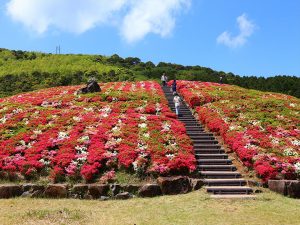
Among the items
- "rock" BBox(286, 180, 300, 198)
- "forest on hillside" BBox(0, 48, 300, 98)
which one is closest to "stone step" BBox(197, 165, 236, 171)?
"rock" BBox(286, 180, 300, 198)

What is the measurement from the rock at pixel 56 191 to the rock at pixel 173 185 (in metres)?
4.88

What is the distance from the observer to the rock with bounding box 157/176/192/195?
A: 21.1 m

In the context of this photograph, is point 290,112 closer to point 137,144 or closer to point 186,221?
point 137,144

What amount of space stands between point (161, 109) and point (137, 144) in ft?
36.6

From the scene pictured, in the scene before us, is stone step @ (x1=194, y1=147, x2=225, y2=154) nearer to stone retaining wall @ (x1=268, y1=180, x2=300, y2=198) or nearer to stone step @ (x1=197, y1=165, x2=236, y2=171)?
stone step @ (x1=197, y1=165, x2=236, y2=171)

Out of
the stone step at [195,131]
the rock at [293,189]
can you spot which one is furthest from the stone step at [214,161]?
the stone step at [195,131]

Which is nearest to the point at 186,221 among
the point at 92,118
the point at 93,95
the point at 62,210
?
the point at 62,210

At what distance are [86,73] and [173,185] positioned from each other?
5630cm

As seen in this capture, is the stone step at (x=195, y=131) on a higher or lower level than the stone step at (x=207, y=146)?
higher

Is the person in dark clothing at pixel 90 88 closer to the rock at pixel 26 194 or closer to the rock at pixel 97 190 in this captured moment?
the rock at pixel 26 194

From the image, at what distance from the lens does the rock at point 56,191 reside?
20.8 meters

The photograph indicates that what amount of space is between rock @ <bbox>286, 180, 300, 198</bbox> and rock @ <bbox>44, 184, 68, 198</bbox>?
11.4m

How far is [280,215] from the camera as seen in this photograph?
56.9ft

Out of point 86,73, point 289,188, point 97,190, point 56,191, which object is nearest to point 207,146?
point 289,188
